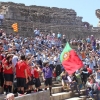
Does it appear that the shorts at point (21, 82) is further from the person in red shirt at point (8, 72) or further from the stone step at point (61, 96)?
the stone step at point (61, 96)


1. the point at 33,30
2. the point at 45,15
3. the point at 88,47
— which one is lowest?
the point at 88,47

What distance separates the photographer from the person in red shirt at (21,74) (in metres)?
11.6

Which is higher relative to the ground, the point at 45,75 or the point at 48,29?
the point at 48,29

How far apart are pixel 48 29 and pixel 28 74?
75.1 ft

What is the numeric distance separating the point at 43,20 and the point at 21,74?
1060 inches

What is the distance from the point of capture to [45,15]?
38.9 metres

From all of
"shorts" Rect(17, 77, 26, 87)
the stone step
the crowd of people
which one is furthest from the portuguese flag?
"shorts" Rect(17, 77, 26, 87)

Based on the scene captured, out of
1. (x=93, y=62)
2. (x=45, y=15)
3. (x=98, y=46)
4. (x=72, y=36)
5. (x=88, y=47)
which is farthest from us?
(x=45, y=15)

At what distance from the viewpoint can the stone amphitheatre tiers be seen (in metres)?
31.8

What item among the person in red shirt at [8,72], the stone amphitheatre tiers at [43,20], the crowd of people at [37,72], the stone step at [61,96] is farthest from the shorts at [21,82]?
the stone amphitheatre tiers at [43,20]

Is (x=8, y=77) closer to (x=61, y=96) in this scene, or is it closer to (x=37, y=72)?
(x=37, y=72)

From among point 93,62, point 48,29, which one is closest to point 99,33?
point 48,29

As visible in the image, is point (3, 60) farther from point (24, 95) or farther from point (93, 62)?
point (93, 62)

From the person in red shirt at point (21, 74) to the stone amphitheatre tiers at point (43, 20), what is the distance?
1759cm
